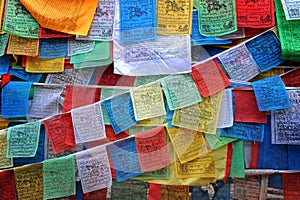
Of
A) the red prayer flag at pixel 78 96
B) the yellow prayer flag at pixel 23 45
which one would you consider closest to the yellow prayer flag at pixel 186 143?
the red prayer flag at pixel 78 96

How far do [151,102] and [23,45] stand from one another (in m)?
0.69

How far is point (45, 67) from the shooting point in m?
1.94

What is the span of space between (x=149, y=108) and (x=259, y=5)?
2.39ft

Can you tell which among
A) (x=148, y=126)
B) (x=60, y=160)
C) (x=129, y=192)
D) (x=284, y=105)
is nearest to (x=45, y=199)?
(x=60, y=160)

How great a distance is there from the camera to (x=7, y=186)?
6.23ft

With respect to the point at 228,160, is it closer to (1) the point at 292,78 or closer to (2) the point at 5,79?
(1) the point at 292,78

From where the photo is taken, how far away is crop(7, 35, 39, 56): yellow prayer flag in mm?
1926

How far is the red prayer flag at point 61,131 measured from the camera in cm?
189

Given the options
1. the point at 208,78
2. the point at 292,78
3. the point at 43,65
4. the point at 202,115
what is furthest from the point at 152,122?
the point at 292,78

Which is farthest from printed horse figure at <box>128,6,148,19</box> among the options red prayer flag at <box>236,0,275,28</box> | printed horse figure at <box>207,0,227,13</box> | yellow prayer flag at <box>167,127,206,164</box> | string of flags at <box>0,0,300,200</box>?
yellow prayer flag at <box>167,127,206,164</box>

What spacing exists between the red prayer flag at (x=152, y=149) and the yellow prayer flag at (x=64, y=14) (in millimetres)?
576

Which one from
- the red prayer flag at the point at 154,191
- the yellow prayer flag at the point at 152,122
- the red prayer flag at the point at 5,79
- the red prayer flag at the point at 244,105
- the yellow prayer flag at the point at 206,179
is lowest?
the red prayer flag at the point at 154,191

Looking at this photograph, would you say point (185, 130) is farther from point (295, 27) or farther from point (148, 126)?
point (295, 27)

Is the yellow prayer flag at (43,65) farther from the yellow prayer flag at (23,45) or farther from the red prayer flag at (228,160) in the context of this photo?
the red prayer flag at (228,160)
